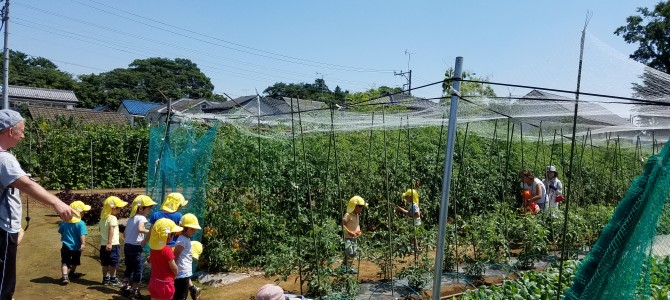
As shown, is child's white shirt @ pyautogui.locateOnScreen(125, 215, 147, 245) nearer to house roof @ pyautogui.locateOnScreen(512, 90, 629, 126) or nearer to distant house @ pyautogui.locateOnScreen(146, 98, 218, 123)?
distant house @ pyautogui.locateOnScreen(146, 98, 218, 123)

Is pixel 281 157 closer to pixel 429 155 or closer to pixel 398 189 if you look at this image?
pixel 398 189

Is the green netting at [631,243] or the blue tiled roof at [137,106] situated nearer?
the green netting at [631,243]

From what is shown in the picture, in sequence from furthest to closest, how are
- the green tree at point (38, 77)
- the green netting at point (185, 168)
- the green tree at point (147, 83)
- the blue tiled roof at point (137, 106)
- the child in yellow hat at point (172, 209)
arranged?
the green tree at point (147, 83) → the green tree at point (38, 77) → the blue tiled roof at point (137, 106) → the green netting at point (185, 168) → the child in yellow hat at point (172, 209)

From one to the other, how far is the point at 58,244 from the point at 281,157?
4.43 metres

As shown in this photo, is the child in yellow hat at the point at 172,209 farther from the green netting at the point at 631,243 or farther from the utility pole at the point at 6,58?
the utility pole at the point at 6,58

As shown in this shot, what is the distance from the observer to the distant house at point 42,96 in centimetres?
4538

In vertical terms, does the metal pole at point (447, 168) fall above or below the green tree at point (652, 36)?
below

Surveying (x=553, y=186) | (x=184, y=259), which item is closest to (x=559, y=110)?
(x=553, y=186)

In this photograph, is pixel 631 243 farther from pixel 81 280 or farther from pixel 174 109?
pixel 81 280

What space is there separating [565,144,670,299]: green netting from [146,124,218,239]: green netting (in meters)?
5.50

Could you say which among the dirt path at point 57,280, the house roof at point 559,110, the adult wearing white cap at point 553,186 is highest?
the house roof at point 559,110

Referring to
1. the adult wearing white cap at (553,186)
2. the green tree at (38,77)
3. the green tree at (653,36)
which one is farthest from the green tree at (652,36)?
the green tree at (38,77)

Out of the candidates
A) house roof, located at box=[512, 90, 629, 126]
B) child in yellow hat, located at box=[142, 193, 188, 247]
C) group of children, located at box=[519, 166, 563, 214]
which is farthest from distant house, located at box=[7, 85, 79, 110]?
house roof, located at box=[512, 90, 629, 126]

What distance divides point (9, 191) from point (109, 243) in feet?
12.9
